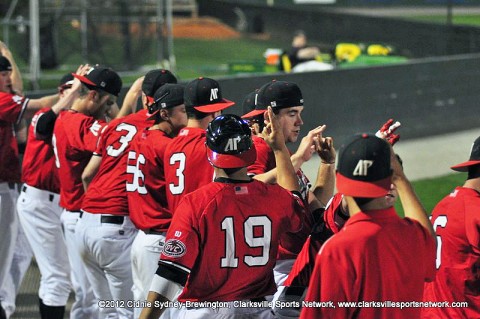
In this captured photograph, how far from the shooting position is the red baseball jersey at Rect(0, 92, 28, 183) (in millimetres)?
8633

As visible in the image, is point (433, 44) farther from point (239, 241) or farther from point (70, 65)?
point (239, 241)

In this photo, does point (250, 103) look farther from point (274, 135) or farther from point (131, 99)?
point (131, 99)

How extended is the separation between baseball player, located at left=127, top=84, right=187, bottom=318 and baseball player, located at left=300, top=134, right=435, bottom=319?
9.71 ft

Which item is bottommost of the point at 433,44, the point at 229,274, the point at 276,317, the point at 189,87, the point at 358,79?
the point at 433,44

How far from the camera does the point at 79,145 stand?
788cm

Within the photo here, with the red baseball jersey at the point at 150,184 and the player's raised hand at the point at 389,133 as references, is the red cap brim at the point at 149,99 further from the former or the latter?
the player's raised hand at the point at 389,133

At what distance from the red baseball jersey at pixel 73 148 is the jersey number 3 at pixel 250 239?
9.76ft

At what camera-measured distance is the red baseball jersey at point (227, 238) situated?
5051 mm

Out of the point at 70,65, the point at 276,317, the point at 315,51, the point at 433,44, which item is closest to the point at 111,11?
the point at 70,65

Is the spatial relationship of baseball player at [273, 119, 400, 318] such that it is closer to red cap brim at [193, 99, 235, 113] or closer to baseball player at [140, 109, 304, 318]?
baseball player at [140, 109, 304, 318]

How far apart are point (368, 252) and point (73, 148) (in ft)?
14.1

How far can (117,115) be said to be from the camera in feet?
28.6

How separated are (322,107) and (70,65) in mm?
8748

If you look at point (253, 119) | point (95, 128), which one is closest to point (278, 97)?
point (253, 119)
